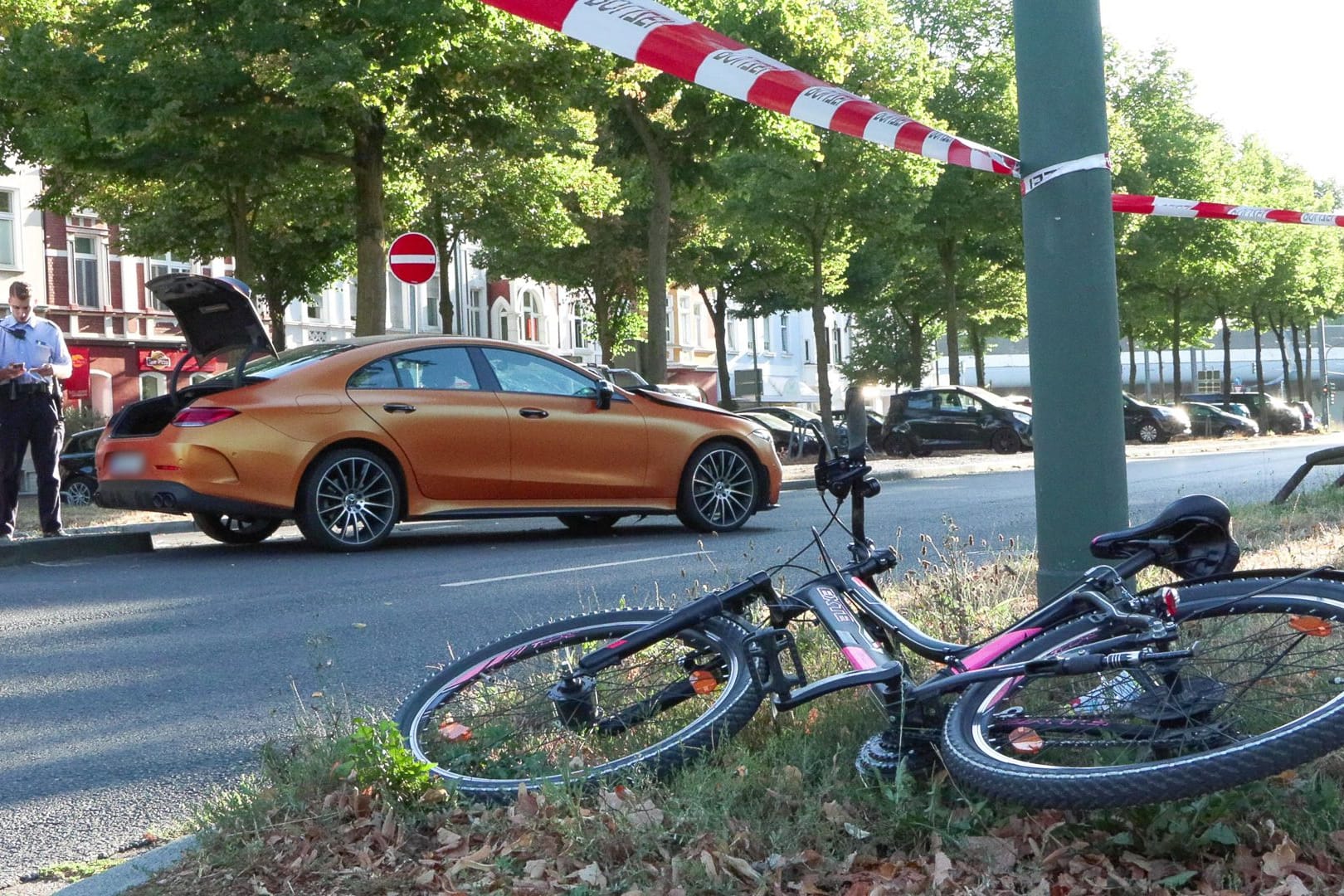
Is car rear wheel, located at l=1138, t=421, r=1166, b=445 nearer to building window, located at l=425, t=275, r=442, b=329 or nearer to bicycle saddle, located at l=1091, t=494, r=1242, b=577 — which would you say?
building window, located at l=425, t=275, r=442, b=329

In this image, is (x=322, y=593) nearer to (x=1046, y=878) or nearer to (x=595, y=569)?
(x=595, y=569)

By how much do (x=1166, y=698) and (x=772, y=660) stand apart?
3.11 feet

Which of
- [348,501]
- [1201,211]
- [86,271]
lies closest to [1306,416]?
[86,271]

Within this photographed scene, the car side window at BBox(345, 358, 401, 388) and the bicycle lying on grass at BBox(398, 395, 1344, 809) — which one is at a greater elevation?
the car side window at BBox(345, 358, 401, 388)

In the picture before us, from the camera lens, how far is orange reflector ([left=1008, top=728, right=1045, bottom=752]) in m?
3.25

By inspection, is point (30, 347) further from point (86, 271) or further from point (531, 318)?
point (531, 318)

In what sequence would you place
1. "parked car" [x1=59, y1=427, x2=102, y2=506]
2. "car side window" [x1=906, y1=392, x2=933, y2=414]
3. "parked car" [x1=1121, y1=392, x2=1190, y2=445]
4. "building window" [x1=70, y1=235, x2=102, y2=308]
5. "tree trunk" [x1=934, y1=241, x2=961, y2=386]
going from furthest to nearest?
"building window" [x1=70, y1=235, x2=102, y2=308] < "parked car" [x1=1121, y1=392, x2=1190, y2=445] < "tree trunk" [x1=934, y1=241, x2=961, y2=386] < "car side window" [x1=906, y1=392, x2=933, y2=414] < "parked car" [x1=59, y1=427, x2=102, y2=506]

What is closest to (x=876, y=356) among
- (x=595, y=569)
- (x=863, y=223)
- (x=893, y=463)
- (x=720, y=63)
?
(x=863, y=223)

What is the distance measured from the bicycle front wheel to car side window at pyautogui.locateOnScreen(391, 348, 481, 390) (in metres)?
8.87

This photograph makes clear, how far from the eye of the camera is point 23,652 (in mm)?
7520

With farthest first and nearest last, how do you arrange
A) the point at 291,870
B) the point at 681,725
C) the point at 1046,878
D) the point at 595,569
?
the point at 595,569, the point at 681,725, the point at 291,870, the point at 1046,878

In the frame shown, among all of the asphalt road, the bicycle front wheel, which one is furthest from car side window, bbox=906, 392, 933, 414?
the bicycle front wheel

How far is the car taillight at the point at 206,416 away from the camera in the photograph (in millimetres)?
11109

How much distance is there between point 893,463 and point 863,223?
712 centimetres
